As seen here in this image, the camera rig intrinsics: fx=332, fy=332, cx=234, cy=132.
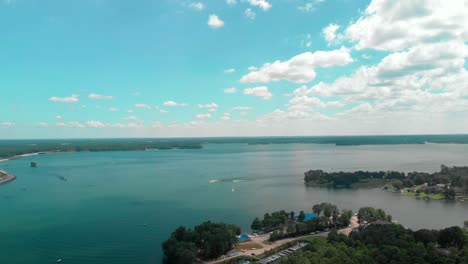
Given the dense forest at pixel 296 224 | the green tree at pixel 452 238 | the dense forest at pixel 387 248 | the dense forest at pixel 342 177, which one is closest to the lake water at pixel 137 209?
the dense forest at pixel 296 224

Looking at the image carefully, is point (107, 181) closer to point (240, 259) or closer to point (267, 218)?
point (267, 218)

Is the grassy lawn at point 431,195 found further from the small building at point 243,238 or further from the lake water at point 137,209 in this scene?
the small building at point 243,238

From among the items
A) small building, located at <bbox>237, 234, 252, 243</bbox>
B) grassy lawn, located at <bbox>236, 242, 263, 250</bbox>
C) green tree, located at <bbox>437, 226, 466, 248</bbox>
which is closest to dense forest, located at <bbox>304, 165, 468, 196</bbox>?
green tree, located at <bbox>437, 226, 466, 248</bbox>

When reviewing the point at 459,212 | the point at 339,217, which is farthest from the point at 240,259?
the point at 459,212

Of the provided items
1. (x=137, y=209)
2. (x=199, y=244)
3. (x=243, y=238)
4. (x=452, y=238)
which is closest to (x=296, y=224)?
(x=243, y=238)

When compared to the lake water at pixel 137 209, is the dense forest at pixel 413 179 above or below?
above

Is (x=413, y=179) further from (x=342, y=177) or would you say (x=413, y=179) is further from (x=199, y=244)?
(x=199, y=244)
